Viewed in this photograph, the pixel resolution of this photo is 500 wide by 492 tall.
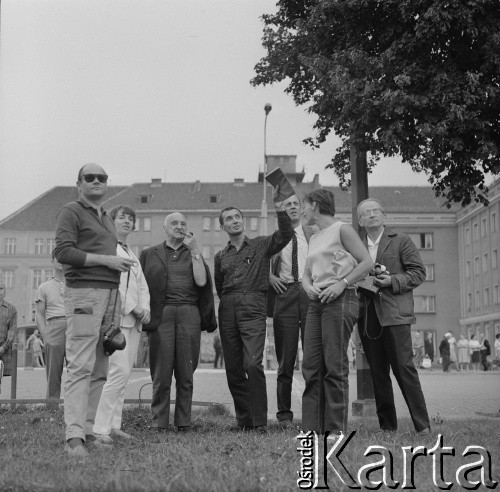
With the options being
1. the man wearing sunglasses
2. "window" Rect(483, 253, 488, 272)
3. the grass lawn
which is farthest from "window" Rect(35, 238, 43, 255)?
the man wearing sunglasses

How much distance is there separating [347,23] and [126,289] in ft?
20.3

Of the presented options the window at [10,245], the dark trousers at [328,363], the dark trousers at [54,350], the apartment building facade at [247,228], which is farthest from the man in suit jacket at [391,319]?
the window at [10,245]

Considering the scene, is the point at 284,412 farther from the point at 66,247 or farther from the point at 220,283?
the point at 66,247

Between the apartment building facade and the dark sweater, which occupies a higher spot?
the apartment building facade

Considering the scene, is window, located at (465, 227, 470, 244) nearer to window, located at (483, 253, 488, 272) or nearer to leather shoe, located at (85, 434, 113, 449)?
window, located at (483, 253, 488, 272)

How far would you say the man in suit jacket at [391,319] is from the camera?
249 inches

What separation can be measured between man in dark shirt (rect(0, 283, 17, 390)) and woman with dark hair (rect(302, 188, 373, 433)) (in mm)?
4531

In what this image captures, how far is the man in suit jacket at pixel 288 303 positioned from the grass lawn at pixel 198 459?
49 cm

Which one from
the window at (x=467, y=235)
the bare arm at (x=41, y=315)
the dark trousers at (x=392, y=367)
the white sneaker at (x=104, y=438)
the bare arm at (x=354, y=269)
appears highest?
the window at (x=467, y=235)

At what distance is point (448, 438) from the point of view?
19.2ft

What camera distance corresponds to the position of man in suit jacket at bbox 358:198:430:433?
6.34 metres

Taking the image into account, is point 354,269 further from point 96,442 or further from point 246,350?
point 96,442

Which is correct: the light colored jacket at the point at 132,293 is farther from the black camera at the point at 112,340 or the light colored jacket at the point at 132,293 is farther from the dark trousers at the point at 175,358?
the black camera at the point at 112,340

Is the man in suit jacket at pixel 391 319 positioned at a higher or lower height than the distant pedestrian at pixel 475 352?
higher
